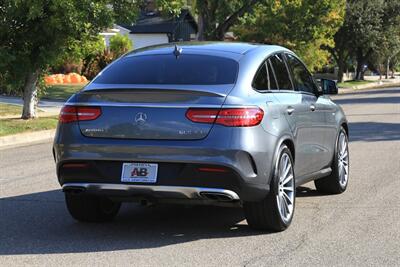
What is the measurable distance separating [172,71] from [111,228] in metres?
1.65

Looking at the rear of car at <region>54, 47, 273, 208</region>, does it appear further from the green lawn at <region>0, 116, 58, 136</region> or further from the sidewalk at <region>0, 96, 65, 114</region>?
the sidewalk at <region>0, 96, 65, 114</region>

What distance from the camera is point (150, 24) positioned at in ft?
196

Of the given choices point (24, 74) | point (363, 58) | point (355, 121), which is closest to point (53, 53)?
point (24, 74)

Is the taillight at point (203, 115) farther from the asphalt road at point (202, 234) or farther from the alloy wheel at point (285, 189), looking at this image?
the asphalt road at point (202, 234)

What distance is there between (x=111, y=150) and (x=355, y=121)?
14.7 metres

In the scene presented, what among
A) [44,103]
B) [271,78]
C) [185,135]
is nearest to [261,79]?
[271,78]

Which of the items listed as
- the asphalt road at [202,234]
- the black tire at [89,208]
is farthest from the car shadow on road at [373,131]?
the black tire at [89,208]

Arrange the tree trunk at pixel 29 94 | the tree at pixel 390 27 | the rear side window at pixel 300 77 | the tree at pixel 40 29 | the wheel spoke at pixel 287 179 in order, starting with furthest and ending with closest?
1. the tree at pixel 390 27
2. the tree trunk at pixel 29 94
3. the tree at pixel 40 29
4. the rear side window at pixel 300 77
5. the wheel spoke at pixel 287 179

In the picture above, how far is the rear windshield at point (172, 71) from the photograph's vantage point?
627 centimetres

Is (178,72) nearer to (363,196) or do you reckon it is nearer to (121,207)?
(121,207)

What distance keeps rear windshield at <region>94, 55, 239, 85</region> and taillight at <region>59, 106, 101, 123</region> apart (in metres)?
0.39

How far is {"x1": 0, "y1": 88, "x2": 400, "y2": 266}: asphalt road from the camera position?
5621 mm

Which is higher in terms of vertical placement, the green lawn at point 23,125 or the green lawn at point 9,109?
the green lawn at point 23,125

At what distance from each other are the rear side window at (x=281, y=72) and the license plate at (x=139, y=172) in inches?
69.3
